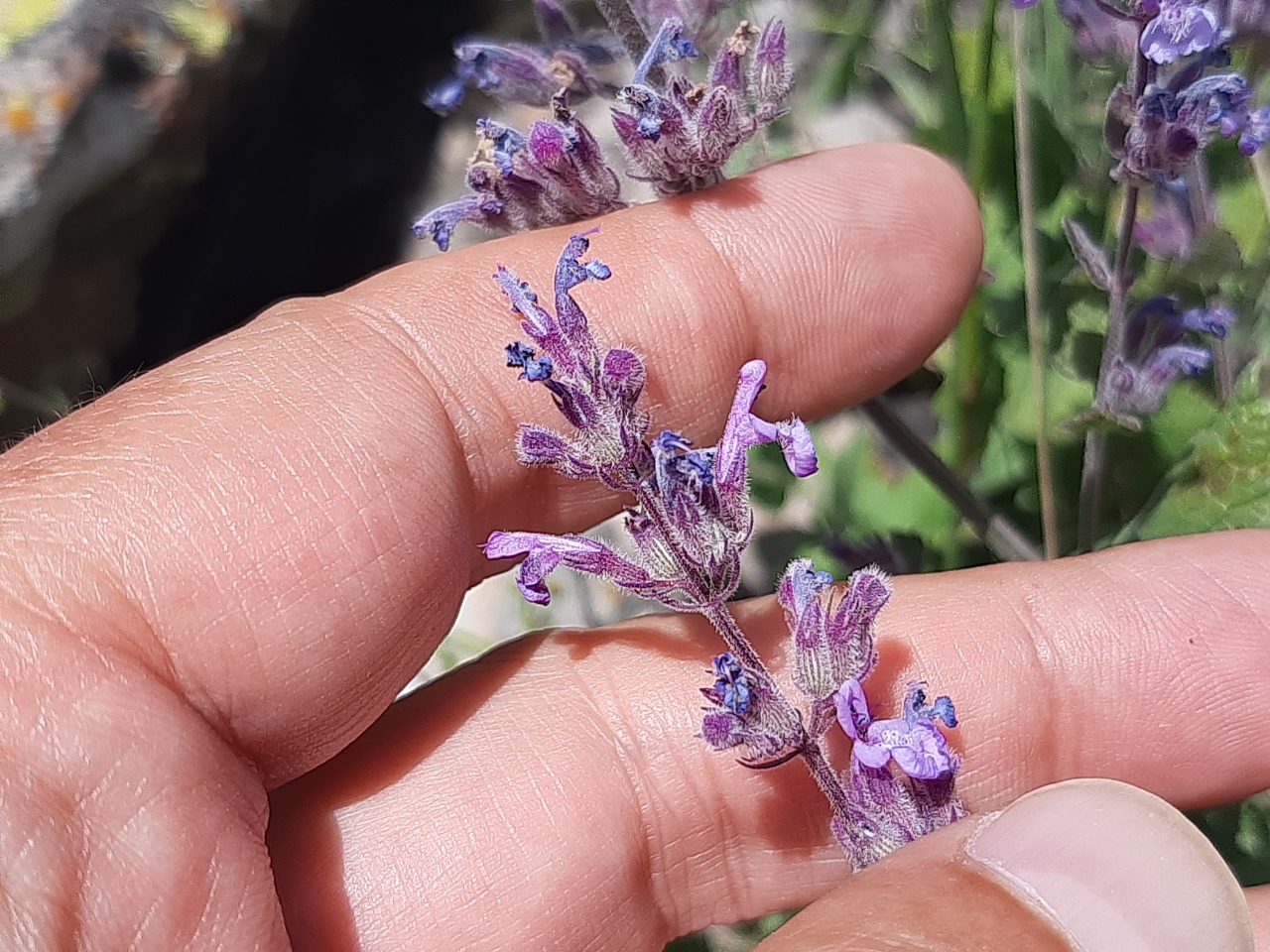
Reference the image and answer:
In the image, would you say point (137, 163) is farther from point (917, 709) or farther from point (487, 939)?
point (917, 709)

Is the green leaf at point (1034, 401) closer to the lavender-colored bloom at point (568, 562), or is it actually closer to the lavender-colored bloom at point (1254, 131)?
the lavender-colored bloom at point (1254, 131)

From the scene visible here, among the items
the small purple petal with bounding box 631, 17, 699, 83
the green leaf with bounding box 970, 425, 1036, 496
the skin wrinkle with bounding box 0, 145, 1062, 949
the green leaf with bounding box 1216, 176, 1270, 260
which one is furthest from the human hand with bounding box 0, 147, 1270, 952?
the green leaf with bounding box 1216, 176, 1270, 260

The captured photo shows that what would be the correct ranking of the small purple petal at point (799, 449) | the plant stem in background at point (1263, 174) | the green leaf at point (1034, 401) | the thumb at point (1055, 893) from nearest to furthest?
1. the thumb at point (1055, 893)
2. the small purple petal at point (799, 449)
3. the plant stem in background at point (1263, 174)
4. the green leaf at point (1034, 401)

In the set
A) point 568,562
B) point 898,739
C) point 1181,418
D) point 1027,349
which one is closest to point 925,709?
point 898,739

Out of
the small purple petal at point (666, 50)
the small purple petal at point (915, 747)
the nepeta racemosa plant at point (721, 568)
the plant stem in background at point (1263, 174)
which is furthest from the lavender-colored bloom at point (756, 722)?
the plant stem in background at point (1263, 174)

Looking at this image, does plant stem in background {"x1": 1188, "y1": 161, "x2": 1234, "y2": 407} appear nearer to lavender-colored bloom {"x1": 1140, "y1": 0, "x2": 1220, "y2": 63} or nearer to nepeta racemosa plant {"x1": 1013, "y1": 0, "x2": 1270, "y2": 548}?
nepeta racemosa plant {"x1": 1013, "y1": 0, "x2": 1270, "y2": 548}
